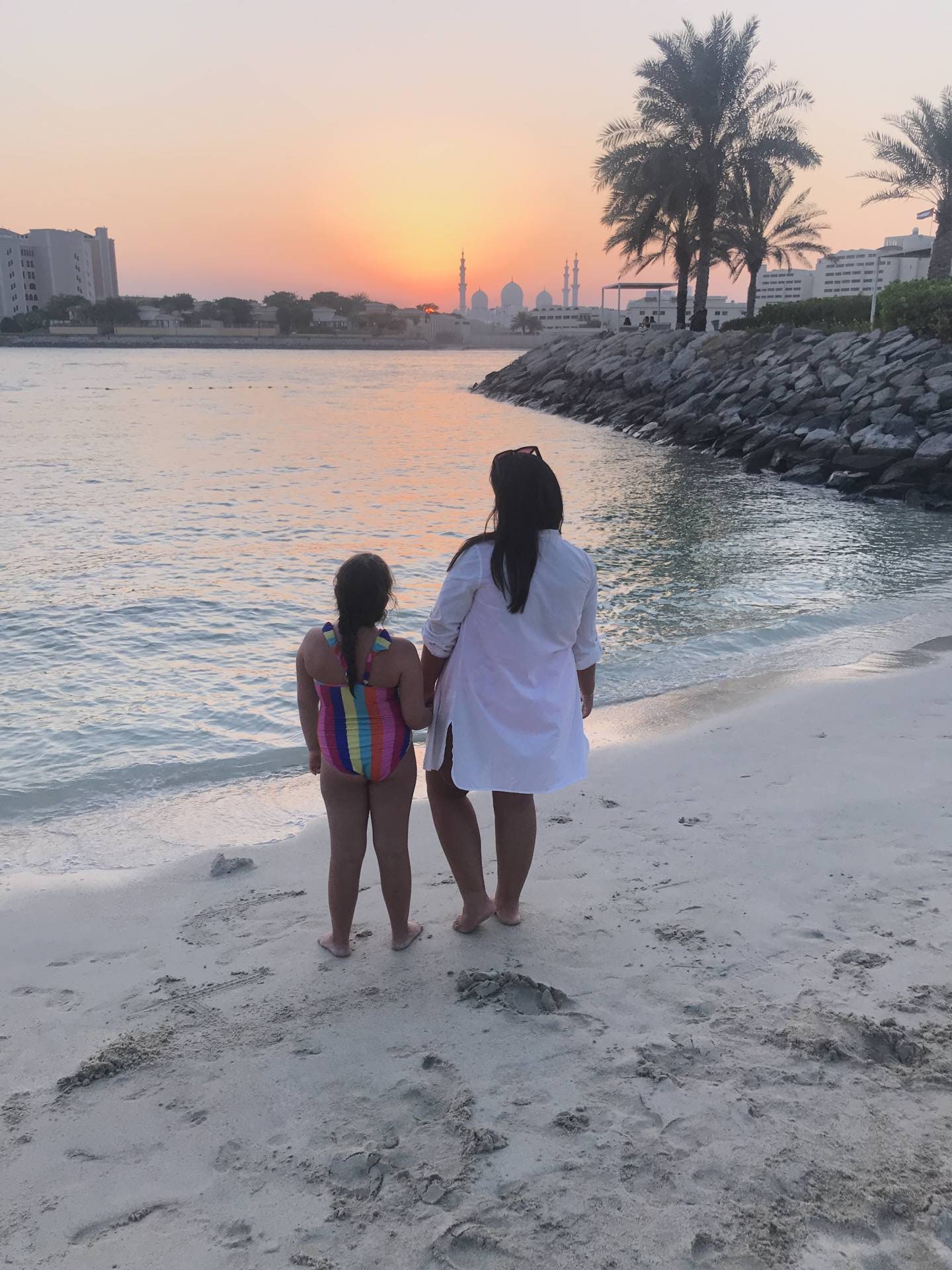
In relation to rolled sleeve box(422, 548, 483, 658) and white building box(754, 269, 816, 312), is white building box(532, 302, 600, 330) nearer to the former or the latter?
white building box(754, 269, 816, 312)

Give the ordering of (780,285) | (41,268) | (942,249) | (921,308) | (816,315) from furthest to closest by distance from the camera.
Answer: (41,268) → (780,285) → (816,315) → (942,249) → (921,308)

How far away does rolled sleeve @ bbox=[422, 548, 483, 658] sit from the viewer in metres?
2.91

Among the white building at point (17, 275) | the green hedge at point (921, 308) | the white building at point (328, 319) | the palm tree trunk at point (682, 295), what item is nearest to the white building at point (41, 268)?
the white building at point (17, 275)

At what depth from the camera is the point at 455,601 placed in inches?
115

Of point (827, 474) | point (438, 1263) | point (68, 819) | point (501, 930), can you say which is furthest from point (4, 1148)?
point (827, 474)

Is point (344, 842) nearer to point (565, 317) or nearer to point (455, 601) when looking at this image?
point (455, 601)

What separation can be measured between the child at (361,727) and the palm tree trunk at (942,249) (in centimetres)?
3006

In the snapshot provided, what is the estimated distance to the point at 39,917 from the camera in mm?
3746

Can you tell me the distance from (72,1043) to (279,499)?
1438 centimetres

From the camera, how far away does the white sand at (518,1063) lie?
213 centimetres

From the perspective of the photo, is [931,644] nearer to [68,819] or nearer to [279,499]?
[68,819]

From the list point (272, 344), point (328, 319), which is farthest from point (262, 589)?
point (328, 319)

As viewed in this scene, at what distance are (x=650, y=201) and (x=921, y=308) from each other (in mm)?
14284

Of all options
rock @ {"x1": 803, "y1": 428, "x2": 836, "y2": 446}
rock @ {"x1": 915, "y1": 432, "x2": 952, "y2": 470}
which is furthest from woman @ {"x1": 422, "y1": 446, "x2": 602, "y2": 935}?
rock @ {"x1": 803, "y1": 428, "x2": 836, "y2": 446}
